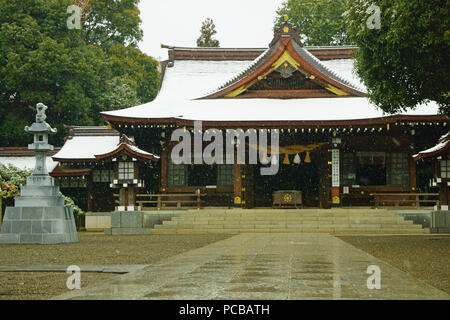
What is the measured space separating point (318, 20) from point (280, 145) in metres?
22.5

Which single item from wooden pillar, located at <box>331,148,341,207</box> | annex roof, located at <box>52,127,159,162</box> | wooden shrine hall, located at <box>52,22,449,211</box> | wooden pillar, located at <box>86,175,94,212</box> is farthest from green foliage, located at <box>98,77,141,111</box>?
wooden pillar, located at <box>331,148,341,207</box>

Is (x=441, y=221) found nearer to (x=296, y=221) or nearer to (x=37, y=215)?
(x=296, y=221)

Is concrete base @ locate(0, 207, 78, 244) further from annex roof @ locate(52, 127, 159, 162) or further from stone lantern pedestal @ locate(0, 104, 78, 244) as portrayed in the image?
annex roof @ locate(52, 127, 159, 162)

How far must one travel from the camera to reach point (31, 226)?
51.2 feet

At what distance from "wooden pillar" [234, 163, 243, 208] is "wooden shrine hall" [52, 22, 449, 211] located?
0.14ft

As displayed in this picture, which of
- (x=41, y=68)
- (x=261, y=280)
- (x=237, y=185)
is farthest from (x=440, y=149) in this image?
(x=41, y=68)

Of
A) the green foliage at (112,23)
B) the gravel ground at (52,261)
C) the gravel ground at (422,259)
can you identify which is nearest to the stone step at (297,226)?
the gravel ground at (422,259)

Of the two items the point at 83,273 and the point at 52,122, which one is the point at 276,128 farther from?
the point at 52,122

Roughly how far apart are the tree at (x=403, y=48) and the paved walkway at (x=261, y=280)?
16.7 ft

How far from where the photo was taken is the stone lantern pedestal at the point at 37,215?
51.1 feet

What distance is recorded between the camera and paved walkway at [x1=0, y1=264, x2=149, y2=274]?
883 cm

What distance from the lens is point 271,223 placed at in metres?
21.3

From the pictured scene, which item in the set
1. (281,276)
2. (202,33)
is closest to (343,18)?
(281,276)

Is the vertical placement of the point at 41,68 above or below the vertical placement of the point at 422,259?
above
